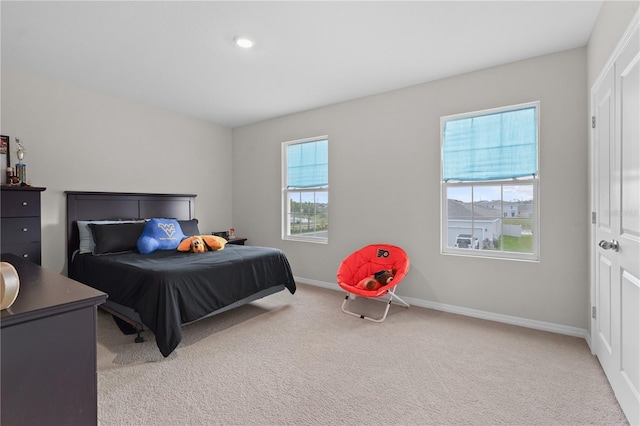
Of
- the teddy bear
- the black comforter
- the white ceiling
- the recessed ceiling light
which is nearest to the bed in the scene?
the black comforter

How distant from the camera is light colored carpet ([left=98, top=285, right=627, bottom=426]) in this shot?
179 centimetres

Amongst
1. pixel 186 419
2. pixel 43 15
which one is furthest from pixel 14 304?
pixel 43 15

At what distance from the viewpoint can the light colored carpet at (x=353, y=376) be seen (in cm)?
179

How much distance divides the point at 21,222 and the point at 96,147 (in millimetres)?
1215

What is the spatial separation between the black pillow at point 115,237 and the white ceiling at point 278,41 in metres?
1.64

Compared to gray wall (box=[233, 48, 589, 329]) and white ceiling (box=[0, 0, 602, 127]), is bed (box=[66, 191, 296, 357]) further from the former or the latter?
white ceiling (box=[0, 0, 602, 127])

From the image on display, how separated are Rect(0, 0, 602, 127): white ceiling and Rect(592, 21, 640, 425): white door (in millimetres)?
832

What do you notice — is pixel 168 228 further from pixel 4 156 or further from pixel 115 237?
pixel 4 156

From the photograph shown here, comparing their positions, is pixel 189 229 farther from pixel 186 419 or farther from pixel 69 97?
pixel 186 419

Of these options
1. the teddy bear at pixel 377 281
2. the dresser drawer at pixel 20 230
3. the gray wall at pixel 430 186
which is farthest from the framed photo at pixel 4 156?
the teddy bear at pixel 377 281

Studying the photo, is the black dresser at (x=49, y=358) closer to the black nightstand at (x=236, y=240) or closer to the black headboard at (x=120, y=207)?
the black headboard at (x=120, y=207)

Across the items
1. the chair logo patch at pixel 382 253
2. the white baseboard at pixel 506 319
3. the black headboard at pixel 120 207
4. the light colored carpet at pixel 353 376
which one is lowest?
the light colored carpet at pixel 353 376

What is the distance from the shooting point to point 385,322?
10.4 ft

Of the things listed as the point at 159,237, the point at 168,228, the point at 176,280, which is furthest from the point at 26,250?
the point at 176,280
